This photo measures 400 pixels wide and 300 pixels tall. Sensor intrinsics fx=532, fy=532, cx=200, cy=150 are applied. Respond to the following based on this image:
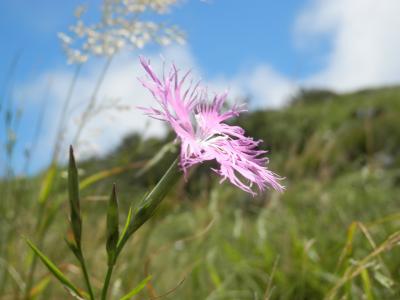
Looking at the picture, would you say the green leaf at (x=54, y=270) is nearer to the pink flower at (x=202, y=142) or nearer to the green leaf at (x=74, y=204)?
the green leaf at (x=74, y=204)

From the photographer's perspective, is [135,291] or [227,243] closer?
[135,291]

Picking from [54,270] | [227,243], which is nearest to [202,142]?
[54,270]

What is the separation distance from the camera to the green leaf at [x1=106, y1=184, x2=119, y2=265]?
1.92 ft

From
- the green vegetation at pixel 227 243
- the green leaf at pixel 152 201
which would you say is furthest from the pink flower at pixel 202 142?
the green vegetation at pixel 227 243

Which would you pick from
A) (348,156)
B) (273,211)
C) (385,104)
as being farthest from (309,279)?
(385,104)

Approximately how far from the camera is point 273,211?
3643 mm

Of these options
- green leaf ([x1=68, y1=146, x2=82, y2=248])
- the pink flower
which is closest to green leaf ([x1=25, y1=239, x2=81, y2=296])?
green leaf ([x1=68, y1=146, x2=82, y2=248])

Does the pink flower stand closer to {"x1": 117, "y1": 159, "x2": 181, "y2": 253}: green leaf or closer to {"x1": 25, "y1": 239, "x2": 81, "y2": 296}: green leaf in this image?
{"x1": 117, "y1": 159, "x2": 181, "y2": 253}: green leaf

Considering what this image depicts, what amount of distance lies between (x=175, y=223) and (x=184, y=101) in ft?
17.2

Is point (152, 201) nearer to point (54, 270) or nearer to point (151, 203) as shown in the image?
point (151, 203)

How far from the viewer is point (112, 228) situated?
0.59 meters

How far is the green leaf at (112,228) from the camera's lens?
586 millimetres

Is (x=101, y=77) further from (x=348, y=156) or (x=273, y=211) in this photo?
(x=348, y=156)

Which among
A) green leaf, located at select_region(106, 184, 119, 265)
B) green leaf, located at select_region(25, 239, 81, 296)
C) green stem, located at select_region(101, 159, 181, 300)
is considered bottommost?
green leaf, located at select_region(25, 239, 81, 296)
